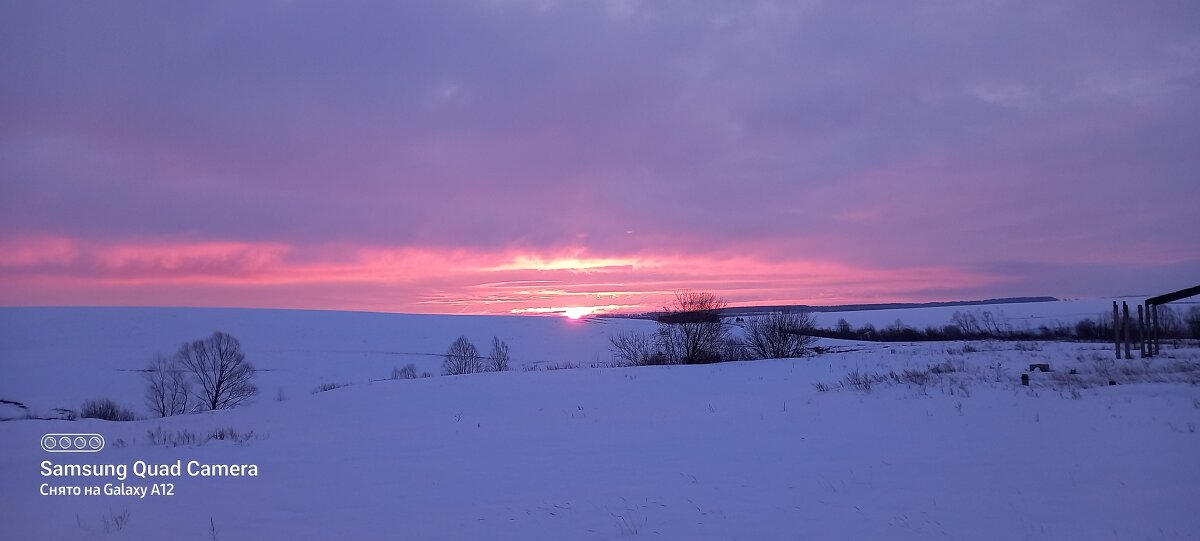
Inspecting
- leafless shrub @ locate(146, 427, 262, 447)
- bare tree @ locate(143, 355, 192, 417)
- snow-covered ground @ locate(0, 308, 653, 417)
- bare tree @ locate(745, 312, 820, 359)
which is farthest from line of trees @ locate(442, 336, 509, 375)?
leafless shrub @ locate(146, 427, 262, 447)

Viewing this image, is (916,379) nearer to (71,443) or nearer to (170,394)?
(71,443)

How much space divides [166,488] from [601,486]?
714cm

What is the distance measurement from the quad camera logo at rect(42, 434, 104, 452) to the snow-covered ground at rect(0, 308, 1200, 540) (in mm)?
378

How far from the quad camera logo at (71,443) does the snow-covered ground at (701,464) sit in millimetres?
378

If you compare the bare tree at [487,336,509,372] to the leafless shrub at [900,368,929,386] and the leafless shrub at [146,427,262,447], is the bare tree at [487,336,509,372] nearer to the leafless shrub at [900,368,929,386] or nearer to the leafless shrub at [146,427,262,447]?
the leafless shrub at [146,427,262,447]

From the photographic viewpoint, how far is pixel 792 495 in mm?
8789

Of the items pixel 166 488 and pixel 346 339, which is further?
pixel 346 339

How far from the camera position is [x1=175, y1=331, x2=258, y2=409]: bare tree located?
52.9 metres

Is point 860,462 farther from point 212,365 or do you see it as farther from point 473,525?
point 212,365

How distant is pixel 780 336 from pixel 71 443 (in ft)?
137

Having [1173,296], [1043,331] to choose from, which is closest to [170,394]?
[1173,296]

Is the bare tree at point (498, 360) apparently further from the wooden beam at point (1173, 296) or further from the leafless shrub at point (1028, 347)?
the wooden beam at point (1173, 296)

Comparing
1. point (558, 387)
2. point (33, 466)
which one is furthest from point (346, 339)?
point (33, 466)

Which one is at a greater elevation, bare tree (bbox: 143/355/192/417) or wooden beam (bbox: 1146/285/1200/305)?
wooden beam (bbox: 1146/285/1200/305)
